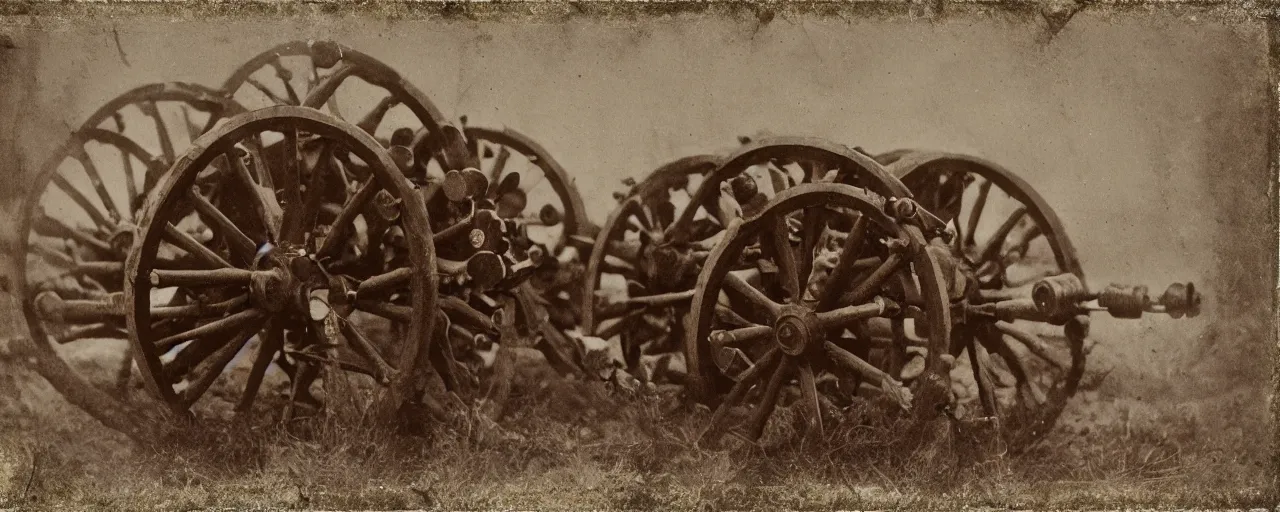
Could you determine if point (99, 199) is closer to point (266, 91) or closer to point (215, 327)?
point (266, 91)

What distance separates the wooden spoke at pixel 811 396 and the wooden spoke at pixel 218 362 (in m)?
2.34

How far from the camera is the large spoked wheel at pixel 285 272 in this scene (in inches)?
233

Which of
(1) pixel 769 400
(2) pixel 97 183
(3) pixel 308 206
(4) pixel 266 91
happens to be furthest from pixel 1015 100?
(2) pixel 97 183

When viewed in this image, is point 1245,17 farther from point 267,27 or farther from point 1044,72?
point 267,27

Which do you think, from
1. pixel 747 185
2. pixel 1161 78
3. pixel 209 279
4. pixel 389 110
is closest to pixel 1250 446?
pixel 1161 78

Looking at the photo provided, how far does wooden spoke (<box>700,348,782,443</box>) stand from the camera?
19.3 ft

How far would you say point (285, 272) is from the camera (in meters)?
6.02

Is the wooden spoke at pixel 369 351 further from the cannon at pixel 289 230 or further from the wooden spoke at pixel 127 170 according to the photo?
the wooden spoke at pixel 127 170

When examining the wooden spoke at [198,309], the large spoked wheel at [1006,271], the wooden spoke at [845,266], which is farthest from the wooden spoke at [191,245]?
the large spoked wheel at [1006,271]

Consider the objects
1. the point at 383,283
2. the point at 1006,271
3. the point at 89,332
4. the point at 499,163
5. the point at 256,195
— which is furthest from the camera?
the point at 499,163

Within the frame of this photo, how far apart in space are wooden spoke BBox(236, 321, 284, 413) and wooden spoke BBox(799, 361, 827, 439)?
2.27 metres

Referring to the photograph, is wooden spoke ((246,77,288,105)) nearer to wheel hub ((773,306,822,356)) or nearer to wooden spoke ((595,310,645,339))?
wooden spoke ((595,310,645,339))

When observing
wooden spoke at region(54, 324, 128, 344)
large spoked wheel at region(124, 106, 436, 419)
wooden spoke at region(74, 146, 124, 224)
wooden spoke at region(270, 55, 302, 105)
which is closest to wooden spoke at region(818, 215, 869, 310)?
large spoked wheel at region(124, 106, 436, 419)

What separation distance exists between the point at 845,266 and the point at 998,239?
3.71ft
